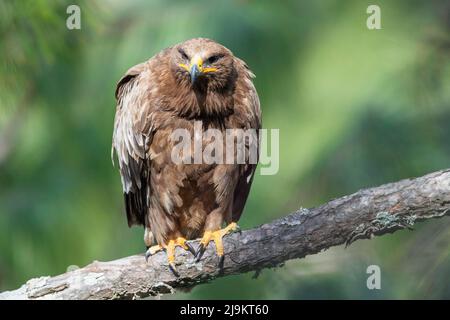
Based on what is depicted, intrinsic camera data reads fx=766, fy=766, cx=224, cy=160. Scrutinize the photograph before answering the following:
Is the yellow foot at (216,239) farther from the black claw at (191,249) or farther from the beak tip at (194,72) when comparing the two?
the beak tip at (194,72)

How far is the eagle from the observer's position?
4566mm

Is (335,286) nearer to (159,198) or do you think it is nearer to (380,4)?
(159,198)

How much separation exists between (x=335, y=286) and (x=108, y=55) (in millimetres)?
4938

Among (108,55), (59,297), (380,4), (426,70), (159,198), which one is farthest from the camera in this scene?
(108,55)

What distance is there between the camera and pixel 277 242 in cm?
405

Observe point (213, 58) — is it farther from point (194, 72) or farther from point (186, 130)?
point (186, 130)

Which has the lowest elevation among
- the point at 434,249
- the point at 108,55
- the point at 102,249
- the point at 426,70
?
the point at 102,249

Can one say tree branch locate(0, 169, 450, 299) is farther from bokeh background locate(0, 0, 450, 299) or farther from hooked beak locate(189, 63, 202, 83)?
bokeh background locate(0, 0, 450, 299)

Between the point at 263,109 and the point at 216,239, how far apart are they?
3983mm

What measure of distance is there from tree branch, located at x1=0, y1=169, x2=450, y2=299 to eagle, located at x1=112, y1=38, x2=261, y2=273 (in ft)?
0.59

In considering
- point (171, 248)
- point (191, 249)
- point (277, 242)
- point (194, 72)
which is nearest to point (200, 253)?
point (191, 249)

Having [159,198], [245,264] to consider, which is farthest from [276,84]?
[245,264]

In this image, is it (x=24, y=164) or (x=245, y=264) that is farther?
(x=24, y=164)

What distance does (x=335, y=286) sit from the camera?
430cm
